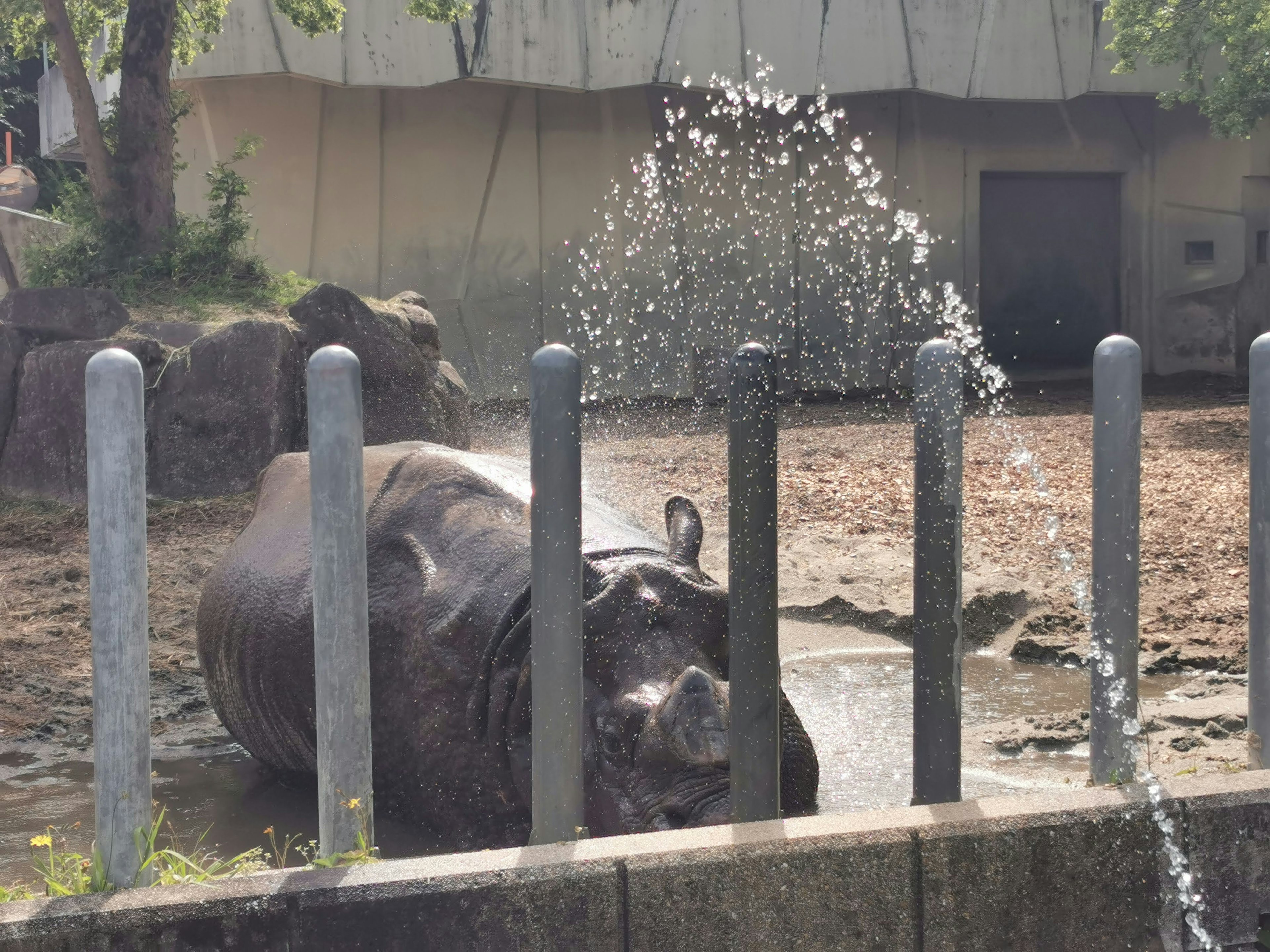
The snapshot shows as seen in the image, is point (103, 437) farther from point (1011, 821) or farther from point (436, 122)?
point (436, 122)

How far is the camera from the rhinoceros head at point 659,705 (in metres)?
2.89

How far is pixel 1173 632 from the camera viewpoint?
236 inches

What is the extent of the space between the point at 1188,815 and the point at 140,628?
1985 mm

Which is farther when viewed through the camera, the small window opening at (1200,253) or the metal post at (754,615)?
the small window opening at (1200,253)

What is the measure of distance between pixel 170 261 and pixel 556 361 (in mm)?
9378

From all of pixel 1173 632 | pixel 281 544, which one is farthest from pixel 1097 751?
pixel 1173 632

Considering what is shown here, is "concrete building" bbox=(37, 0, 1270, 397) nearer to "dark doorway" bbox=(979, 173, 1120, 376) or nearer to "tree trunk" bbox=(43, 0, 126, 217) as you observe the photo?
"dark doorway" bbox=(979, 173, 1120, 376)

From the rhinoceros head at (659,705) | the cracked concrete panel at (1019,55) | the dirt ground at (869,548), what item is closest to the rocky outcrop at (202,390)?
the dirt ground at (869,548)

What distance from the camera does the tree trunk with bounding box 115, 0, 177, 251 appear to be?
1124 cm

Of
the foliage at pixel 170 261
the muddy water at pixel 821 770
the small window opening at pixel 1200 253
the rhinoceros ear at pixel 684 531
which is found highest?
the small window opening at pixel 1200 253

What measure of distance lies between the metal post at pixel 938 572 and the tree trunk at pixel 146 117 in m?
9.77

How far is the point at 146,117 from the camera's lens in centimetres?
1126

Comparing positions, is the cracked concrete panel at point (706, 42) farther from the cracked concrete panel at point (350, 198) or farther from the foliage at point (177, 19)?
the cracked concrete panel at point (350, 198)

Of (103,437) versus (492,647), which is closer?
(103,437)
